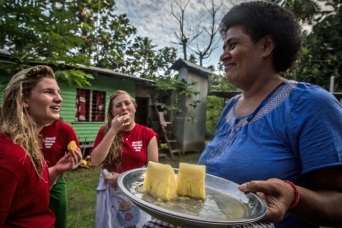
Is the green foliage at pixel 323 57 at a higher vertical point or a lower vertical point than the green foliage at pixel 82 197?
higher

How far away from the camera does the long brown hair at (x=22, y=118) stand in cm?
196

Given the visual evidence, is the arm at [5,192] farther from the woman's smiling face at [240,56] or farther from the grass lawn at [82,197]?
the grass lawn at [82,197]

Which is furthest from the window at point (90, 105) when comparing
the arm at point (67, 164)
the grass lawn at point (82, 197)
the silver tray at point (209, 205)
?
the silver tray at point (209, 205)

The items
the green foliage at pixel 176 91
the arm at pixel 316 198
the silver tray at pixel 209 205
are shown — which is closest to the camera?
the silver tray at pixel 209 205

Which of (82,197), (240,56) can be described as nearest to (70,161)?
(240,56)

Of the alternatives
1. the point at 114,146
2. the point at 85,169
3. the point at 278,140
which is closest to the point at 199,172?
the point at 278,140

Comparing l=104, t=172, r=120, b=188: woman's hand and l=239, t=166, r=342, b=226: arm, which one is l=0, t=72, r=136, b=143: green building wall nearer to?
l=104, t=172, r=120, b=188: woman's hand

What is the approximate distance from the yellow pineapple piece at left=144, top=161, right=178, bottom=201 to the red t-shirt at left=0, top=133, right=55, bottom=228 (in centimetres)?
106

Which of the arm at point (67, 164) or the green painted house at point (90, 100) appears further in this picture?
the green painted house at point (90, 100)

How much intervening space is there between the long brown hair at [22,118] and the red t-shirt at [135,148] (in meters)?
1.20

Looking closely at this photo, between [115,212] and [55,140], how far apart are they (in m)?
1.26

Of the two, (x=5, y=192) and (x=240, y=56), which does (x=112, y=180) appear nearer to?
(x=5, y=192)

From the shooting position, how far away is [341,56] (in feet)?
58.9

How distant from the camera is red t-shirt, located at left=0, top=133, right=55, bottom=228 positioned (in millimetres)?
1759
